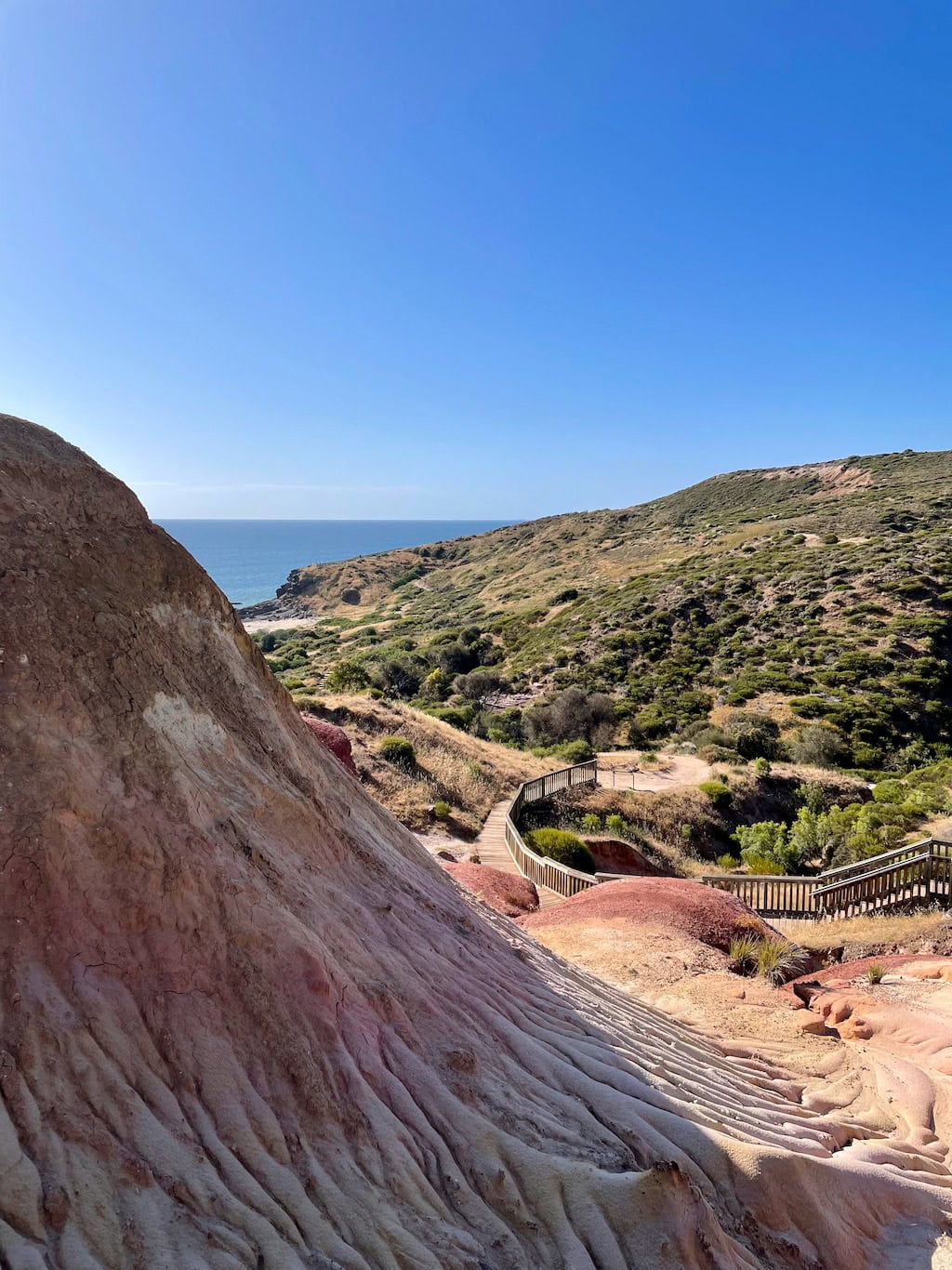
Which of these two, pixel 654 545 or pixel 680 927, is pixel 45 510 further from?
pixel 654 545

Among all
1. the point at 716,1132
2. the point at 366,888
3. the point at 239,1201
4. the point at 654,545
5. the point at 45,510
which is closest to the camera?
the point at 239,1201

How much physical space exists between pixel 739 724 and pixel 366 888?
2820cm

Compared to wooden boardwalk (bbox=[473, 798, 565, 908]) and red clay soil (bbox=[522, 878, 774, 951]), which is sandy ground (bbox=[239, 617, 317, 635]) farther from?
red clay soil (bbox=[522, 878, 774, 951])

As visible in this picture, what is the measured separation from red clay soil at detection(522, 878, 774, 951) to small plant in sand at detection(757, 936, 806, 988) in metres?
0.69

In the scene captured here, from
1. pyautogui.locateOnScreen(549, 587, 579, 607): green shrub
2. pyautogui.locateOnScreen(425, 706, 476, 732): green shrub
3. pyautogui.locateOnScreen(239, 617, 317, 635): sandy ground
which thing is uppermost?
pyautogui.locateOnScreen(549, 587, 579, 607): green shrub

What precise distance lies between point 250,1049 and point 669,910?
10086mm

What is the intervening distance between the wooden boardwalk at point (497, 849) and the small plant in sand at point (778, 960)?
5533 millimetres

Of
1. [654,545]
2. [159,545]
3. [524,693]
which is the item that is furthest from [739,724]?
[654,545]

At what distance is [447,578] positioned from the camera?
91188mm

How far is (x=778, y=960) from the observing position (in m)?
11.9

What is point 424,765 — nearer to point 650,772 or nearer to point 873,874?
point 650,772

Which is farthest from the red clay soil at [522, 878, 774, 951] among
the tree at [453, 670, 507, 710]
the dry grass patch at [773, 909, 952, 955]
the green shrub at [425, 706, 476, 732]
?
the tree at [453, 670, 507, 710]

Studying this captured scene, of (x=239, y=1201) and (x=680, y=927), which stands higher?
(x=239, y=1201)

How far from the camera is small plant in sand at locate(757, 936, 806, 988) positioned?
1159cm
